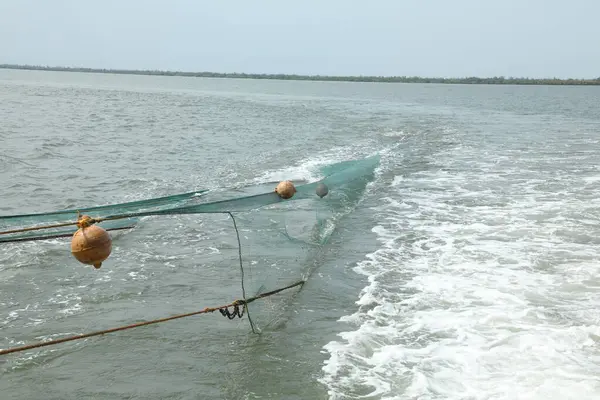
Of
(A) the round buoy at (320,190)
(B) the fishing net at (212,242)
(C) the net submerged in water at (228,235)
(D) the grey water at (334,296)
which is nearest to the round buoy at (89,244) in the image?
(C) the net submerged in water at (228,235)

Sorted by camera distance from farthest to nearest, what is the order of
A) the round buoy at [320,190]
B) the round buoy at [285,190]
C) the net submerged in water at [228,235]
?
1. the round buoy at [320,190]
2. the round buoy at [285,190]
3. the net submerged in water at [228,235]

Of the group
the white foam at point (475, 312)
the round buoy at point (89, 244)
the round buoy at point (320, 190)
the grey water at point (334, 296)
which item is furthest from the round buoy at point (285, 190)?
the round buoy at point (89, 244)

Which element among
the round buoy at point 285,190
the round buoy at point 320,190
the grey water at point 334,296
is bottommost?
the grey water at point 334,296

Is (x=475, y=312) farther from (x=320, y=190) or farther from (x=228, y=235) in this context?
(x=228, y=235)

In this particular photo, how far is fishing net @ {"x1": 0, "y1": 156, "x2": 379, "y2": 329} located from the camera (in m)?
5.68

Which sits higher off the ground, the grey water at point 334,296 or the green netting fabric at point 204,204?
the green netting fabric at point 204,204

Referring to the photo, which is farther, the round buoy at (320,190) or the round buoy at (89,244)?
the round buoy at (320,190)

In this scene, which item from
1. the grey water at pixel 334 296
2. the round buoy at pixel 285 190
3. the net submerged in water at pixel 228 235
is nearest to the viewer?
the grey water at pixel 334 296

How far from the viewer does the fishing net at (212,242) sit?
5.68 metres

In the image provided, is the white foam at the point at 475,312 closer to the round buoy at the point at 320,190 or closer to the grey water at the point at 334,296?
the grey water at the point at 334,296

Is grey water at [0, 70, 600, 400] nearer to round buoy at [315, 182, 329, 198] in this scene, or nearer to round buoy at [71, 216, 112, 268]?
round buoy at [315, 182, 329, 198]

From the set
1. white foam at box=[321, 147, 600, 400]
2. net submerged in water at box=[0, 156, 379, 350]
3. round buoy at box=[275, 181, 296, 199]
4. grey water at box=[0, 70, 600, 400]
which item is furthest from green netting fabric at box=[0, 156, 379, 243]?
white foam at box=[321, 147, 600, 400]

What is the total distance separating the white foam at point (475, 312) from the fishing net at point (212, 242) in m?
1.05

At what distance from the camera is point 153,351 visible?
5.46 m
